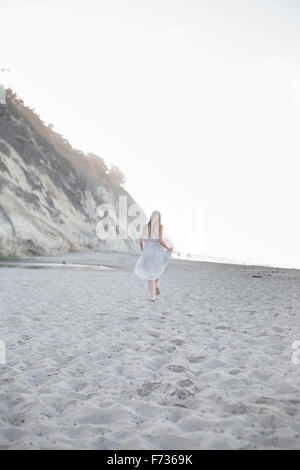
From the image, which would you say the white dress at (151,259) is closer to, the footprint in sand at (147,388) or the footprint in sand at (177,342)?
the footprint in sand at (177,342)

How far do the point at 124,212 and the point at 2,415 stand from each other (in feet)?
176

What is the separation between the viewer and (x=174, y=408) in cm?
343

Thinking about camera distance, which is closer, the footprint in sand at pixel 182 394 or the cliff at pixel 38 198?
the footprint in sand at pixel 182 394

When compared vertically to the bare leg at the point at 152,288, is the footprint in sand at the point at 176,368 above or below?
below

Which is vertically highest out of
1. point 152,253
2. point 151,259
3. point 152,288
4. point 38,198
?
point 38,198

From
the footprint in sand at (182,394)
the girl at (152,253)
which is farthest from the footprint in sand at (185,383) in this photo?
the girl at (152,253)

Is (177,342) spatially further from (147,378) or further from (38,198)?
(38,198)

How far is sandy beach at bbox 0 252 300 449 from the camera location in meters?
2.97

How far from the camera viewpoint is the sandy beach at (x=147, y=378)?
2.97m

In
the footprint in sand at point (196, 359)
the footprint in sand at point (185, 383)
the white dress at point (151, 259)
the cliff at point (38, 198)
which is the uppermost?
the cliff at point (38, 198)

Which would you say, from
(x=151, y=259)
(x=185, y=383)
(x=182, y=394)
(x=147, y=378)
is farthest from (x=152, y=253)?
(x=182, y=394)

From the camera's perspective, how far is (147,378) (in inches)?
164

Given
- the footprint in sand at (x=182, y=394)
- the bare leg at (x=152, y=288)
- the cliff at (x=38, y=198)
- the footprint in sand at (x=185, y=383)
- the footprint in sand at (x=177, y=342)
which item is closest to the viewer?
the footprint in sand at (x=182, y=394)

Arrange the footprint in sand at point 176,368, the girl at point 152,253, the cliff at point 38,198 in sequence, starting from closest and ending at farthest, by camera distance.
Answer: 1. the footprint in sand at point 176,368
2. the girl at point 152,253
3. the cliff at point 38,198
